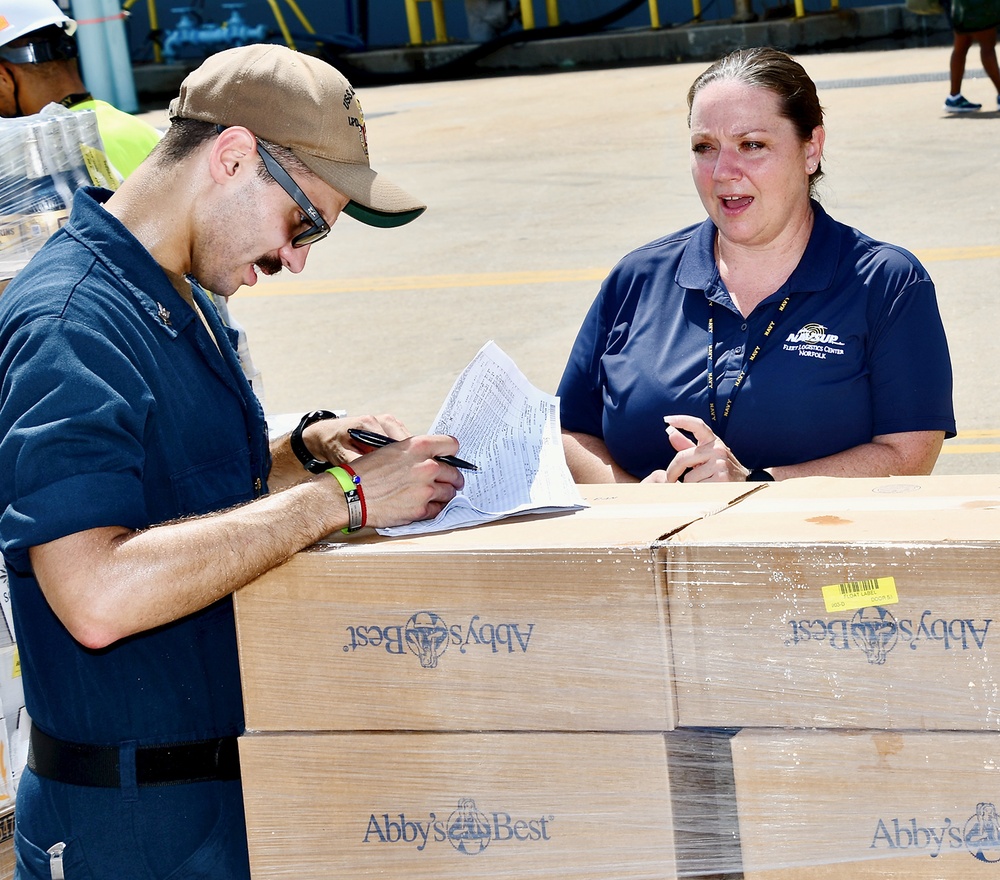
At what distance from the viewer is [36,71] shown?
4012 millimetres

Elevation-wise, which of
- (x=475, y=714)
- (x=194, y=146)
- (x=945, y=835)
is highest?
(x=194, y=146)

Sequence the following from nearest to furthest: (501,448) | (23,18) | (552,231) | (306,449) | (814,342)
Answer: (501,448)
(306,449)
(814,342)
(23,18)
(552,231)

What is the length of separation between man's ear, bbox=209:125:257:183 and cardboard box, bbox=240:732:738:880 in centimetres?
78

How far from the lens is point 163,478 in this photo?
6.34 ft

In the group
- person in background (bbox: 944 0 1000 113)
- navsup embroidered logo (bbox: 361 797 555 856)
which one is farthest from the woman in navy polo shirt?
person in background (bbox: 944 0 1000 113)

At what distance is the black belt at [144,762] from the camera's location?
192 centimetres

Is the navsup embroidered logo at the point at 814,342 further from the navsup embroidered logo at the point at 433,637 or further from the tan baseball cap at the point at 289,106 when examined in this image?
the navsup embroidered logo at the point at 433,637

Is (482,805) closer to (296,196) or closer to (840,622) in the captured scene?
(840,622)

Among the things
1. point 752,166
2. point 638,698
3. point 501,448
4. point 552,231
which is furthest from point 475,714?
point 552,231

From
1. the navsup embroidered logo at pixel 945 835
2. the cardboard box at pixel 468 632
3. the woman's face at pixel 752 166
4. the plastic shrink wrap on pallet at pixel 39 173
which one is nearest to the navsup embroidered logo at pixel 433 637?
the cardboard box at pixel 468 632

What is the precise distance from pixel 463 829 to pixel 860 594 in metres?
0.60

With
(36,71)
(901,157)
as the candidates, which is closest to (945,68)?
(901,157)

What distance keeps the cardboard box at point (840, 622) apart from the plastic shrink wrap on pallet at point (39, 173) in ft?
5.99

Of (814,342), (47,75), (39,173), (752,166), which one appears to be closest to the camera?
(814,342)
